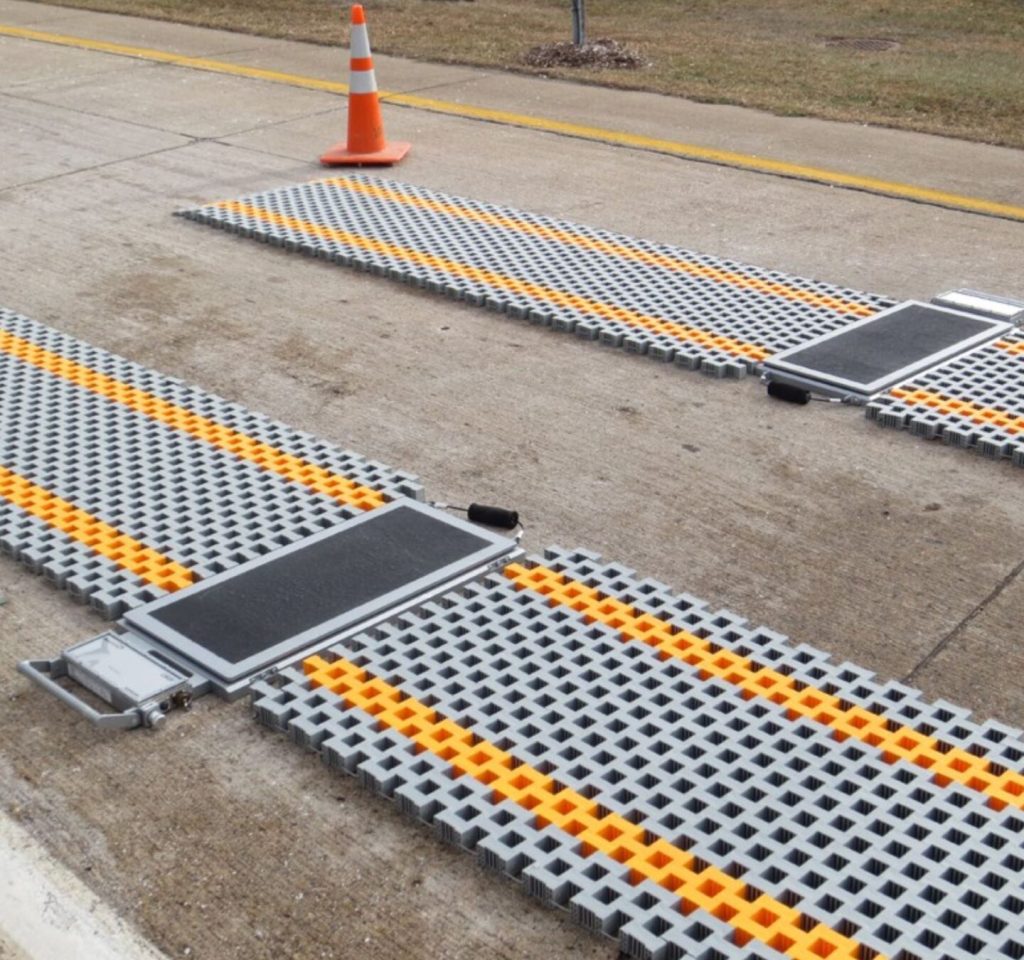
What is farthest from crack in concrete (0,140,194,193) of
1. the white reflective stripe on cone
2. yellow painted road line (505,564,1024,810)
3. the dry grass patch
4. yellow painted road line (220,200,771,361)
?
yellow painted road line (505,564,1024,810)

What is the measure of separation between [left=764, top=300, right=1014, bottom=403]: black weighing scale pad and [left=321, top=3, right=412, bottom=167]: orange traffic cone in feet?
12.2

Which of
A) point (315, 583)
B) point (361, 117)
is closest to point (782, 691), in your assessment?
point (315, 583)

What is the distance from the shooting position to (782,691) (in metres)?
3.69

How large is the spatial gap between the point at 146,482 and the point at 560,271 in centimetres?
268

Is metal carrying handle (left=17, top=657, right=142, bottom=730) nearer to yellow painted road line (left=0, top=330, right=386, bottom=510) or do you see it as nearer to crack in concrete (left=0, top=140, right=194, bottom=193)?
yellow painted road line (left=0, top=330, right=386, bottom=510)

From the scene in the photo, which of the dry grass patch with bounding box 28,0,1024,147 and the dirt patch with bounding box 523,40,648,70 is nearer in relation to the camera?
the dry grass patch with bounding box 28,0,1024,147

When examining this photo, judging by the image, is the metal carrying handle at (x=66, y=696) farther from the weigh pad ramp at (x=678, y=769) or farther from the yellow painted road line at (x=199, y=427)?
the yellow painted road line at (x=199, y=427)

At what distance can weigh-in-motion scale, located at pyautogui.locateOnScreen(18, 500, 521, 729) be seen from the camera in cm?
373

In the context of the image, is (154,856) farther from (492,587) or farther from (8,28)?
(8,28)

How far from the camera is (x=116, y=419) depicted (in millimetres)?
5340

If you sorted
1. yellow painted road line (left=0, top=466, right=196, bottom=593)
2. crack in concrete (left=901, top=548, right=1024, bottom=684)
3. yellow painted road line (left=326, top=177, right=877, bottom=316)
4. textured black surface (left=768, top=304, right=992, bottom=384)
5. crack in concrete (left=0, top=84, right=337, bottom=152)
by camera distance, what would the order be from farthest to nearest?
1. crack in concrete (left=0, top=84, right=337, bottom=152)
2. yellow painted road line (left=326, top=177, right=877, bottom=316)
3. textured black surface (left=768, top=304, right=992, bottom=384)
4. yellow painted road line (left=0, top=466, right=196, bottom=593)
5. crack in concrete (left=901, top=548, right=1024, bottom=684)

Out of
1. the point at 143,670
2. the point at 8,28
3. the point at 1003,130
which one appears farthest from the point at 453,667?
the point at 8,28

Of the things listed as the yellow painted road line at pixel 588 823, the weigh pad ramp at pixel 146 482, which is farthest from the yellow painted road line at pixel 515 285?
the yellow painted road line at pixel 588 823

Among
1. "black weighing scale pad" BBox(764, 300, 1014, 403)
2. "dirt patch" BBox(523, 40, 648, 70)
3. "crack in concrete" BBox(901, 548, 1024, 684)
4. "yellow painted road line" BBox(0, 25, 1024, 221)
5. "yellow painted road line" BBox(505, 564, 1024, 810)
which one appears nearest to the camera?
"yellow painted road line" BBox(505, 564, 1024, 810)
